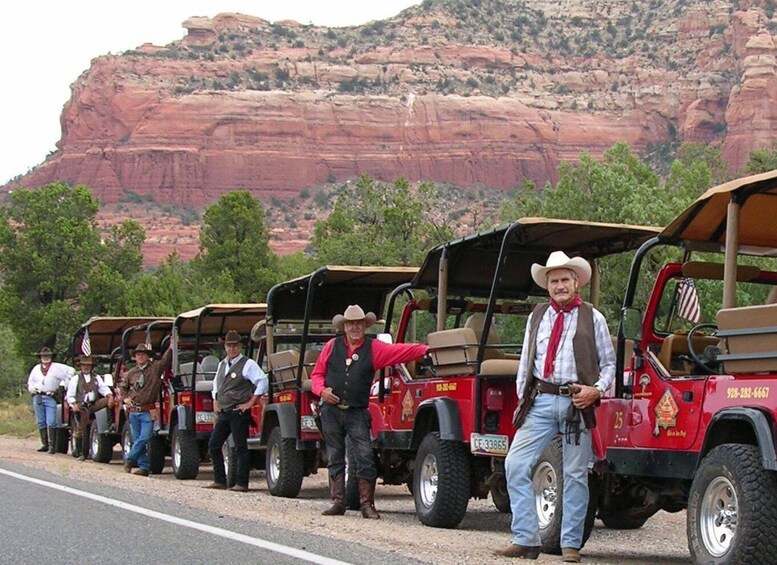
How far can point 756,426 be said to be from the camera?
7879 mm

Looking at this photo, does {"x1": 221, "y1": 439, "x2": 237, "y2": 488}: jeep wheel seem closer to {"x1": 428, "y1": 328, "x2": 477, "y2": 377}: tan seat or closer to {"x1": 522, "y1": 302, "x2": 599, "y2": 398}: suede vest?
{"x1": 428, "y1": 328, "x2": 477, "y2": 377}: tan seat

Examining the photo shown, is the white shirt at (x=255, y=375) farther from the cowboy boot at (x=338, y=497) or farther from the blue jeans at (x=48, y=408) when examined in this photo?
the blue jeans at (x=48, y=408)

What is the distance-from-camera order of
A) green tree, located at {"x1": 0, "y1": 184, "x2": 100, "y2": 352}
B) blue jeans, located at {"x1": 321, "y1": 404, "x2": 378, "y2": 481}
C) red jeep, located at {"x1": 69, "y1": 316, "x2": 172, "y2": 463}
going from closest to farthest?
blue jeans, located at {"x1": 321, "y1": 404, "x2": 378, "y2": 481}
red jeep, located at {"x1": 69, "y1": 316, "x2": 172, "y2": 463}
green tree, located at {"x1": 0, "y1": 184, "x2": 100, "y2": 352}

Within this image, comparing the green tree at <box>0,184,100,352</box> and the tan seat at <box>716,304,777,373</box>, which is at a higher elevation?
the green tree at <box>0,184,100,352</box>

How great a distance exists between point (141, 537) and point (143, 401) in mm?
10941

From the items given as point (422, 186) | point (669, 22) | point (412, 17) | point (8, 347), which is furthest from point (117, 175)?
point (422, 186)

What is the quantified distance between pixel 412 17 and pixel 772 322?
537 ft

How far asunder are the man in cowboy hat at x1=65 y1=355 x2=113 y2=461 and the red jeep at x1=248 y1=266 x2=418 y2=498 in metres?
6.48

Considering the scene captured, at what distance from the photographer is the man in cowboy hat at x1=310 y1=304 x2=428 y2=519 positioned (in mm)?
12562

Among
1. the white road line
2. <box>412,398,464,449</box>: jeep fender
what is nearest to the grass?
the white road line

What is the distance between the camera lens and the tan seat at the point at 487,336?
38.7ft

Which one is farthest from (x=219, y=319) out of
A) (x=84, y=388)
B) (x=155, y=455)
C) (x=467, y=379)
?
(x=467, y=379)

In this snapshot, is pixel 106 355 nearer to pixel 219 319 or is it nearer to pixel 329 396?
pixel 219 319

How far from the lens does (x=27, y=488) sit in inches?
564
